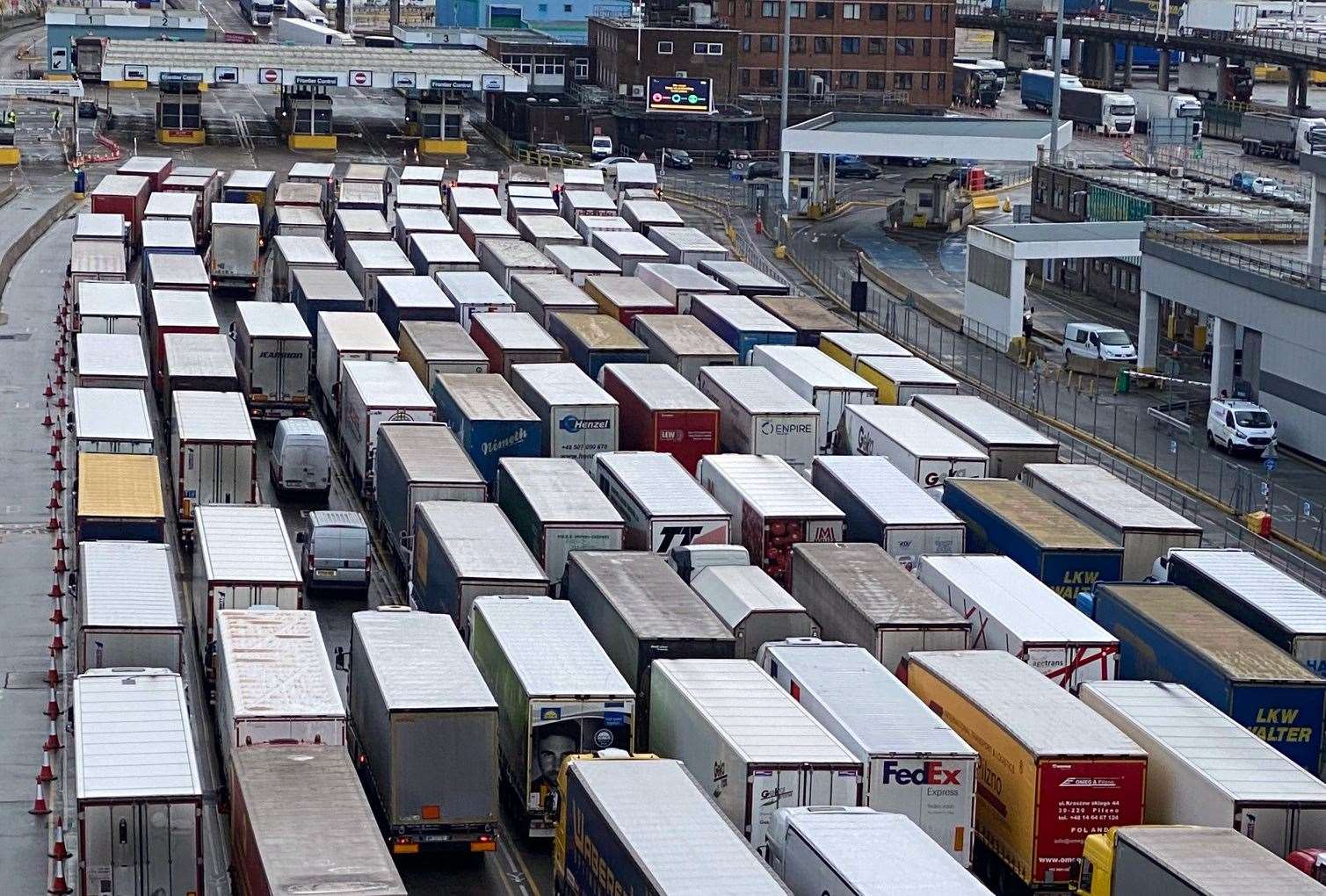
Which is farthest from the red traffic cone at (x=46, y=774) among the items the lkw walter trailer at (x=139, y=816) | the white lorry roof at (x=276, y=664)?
the lkw walter trailer at (x=139, y=816)

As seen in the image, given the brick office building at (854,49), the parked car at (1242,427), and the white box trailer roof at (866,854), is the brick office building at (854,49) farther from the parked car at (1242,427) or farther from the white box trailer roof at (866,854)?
the white box trailer roof at (866,854)

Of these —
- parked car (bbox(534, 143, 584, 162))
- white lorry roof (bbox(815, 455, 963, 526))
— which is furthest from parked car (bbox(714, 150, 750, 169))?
white lorry roof (bbox(815, 455, 963, 526))

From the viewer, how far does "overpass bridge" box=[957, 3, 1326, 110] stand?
163500mm

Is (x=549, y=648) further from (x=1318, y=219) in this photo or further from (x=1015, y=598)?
(x=1318, y=219)

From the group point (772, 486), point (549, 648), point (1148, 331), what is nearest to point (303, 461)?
point (772, 486)

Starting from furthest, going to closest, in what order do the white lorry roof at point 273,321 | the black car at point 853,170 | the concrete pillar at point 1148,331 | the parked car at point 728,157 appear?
the black car at point 853,170 < the parked car at point 728,157 < the concrete pillar at point 1148,331 < the white lorry roof at point 273,321

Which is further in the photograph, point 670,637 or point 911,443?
point 911,443

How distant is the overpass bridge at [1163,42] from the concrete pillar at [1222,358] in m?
90.8

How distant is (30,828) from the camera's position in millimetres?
37219

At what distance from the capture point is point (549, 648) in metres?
38.8

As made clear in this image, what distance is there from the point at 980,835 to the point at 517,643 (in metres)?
8.54

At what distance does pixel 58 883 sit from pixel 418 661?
264 inches

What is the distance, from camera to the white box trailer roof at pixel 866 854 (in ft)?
96.4

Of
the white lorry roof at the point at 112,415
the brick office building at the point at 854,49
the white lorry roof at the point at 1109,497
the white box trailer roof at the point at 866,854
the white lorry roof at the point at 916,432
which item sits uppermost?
the brick office building at the point at 854,49
